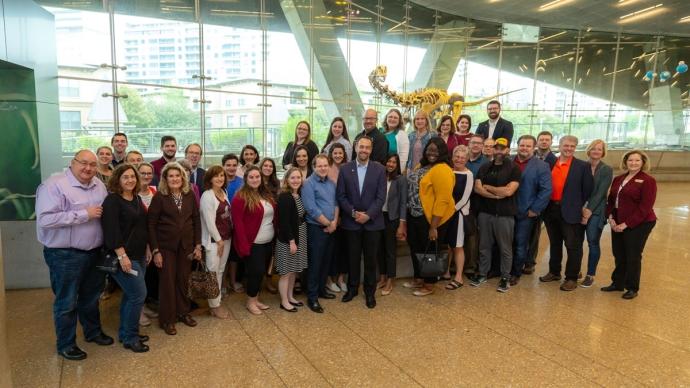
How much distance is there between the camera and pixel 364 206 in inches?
157

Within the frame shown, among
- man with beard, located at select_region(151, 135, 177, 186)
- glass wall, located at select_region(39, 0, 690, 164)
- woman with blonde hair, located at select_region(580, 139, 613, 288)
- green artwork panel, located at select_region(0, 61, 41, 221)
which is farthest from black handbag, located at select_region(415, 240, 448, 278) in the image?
glass wall, located at select_region(39, 0, 690, 164)

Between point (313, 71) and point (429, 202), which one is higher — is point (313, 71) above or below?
above

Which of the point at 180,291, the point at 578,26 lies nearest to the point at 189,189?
the point at 180,291

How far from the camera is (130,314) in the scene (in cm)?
311

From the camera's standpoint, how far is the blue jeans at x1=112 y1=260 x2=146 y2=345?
3059 millimetres

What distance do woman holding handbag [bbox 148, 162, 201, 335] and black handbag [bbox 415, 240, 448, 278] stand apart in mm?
2138

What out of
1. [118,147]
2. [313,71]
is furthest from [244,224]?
[313,71]

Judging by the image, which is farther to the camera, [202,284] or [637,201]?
[637,201]

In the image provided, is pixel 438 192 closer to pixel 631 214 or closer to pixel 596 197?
pixel 596 197

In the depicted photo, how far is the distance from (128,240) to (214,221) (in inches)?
27.7

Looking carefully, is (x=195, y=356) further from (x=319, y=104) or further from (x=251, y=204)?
(x=319, y=104)

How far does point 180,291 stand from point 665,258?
20.8 ft

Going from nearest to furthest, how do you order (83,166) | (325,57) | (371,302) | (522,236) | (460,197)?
(83,166), (371,302), (460,197), (522,236), (325,57)

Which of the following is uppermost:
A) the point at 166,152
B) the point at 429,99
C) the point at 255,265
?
the point at 429,99
